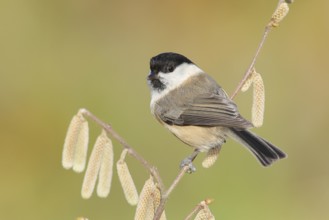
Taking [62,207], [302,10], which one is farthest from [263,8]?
[62,207]

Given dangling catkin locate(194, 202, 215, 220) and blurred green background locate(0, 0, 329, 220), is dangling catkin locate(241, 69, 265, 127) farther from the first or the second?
blurred green background locate(0, 0, 329, 220)

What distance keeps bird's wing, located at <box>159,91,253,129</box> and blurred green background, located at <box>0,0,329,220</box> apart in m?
1.43

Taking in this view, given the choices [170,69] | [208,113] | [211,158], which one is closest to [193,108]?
[208,113]

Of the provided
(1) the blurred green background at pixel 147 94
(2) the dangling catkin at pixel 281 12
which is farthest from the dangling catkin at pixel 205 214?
(1) the blurred green background at pixel 147 94

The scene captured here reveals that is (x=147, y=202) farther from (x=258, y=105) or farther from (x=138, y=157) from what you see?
(x=258, y=105)

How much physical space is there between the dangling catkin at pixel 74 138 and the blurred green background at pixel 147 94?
2432 millimetres

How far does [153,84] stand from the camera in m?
3.78

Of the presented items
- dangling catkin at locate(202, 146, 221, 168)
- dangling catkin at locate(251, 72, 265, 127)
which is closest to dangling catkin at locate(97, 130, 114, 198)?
dangling catkin at locate(202, 146, 221, 168)

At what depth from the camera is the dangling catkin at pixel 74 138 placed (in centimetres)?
246

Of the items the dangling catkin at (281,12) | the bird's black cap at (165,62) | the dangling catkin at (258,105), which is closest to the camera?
the dangling catkin at (281,12)

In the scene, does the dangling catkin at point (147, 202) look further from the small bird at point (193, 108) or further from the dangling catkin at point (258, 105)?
the small bird at point (193, 108)

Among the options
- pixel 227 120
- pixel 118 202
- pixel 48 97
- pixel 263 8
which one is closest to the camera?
pixel 227 120

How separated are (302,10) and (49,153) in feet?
10.8

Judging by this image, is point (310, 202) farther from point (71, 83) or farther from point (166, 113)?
point (71, 83)
